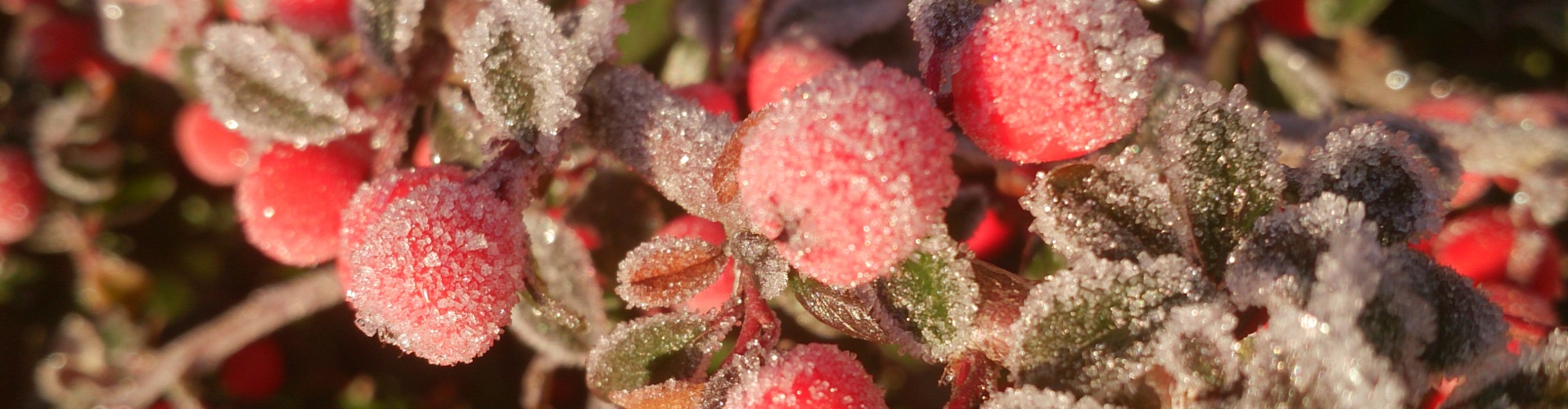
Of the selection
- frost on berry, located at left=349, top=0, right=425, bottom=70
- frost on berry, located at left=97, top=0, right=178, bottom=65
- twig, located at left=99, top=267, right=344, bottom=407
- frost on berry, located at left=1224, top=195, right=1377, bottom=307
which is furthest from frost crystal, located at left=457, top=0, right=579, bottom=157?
frost on berry, located at left=97, top=0, right=178, bottom=65

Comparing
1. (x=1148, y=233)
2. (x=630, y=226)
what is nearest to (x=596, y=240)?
(x=630, y=226)

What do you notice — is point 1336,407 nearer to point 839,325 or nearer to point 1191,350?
point 1191,350

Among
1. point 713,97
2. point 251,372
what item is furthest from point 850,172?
point 251,372

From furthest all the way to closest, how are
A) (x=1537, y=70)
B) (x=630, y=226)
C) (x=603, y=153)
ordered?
(x=1537, y=70), (x=630, y=226), (x=603, y=153)

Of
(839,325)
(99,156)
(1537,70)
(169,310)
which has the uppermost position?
(839,325)

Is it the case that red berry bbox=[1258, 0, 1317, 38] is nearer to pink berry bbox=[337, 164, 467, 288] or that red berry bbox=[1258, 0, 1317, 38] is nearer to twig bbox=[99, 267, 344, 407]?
pink berry bbox=[337, 164, 467, 288]

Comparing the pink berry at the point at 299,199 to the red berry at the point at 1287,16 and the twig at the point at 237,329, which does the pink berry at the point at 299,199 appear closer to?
the twig at the point at 237,329

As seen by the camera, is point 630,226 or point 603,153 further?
point 630,226

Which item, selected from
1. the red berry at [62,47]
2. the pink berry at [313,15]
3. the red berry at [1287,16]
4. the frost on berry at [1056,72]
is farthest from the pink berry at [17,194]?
the red berry at [1287,16]
